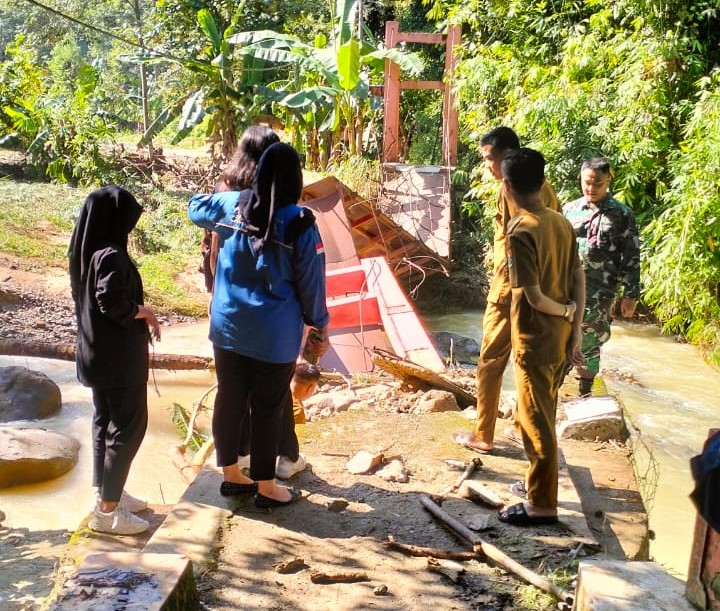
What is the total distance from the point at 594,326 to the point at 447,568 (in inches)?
106

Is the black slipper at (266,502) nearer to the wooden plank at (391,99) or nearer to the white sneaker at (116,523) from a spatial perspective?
the white sneaker at (116,523)

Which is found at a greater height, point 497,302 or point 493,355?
point 497,302

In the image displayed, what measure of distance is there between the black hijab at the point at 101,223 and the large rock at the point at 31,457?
7.92ft

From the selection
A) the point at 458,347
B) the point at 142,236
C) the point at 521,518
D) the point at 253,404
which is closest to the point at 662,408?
the point at 458,347

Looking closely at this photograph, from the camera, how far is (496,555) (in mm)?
3004

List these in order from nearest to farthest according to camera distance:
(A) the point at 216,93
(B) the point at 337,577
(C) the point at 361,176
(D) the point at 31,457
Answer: (B) the point at 337,577 < (D) the point at 31,457 < (C) the point at 361,176 < (A) the point at 216,93

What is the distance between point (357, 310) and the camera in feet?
25.0

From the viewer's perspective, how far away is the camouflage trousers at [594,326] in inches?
202

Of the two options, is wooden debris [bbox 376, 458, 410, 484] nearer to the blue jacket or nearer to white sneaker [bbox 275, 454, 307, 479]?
white sneaker [bbox 275, 454, 307, 479]

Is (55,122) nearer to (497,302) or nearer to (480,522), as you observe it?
(497,302)

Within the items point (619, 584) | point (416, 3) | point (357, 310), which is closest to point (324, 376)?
point (357, 310)

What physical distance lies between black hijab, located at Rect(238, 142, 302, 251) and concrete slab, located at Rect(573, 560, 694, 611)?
1733 millimetres

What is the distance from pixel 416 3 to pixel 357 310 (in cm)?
1064

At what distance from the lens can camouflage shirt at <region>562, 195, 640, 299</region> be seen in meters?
4.95
